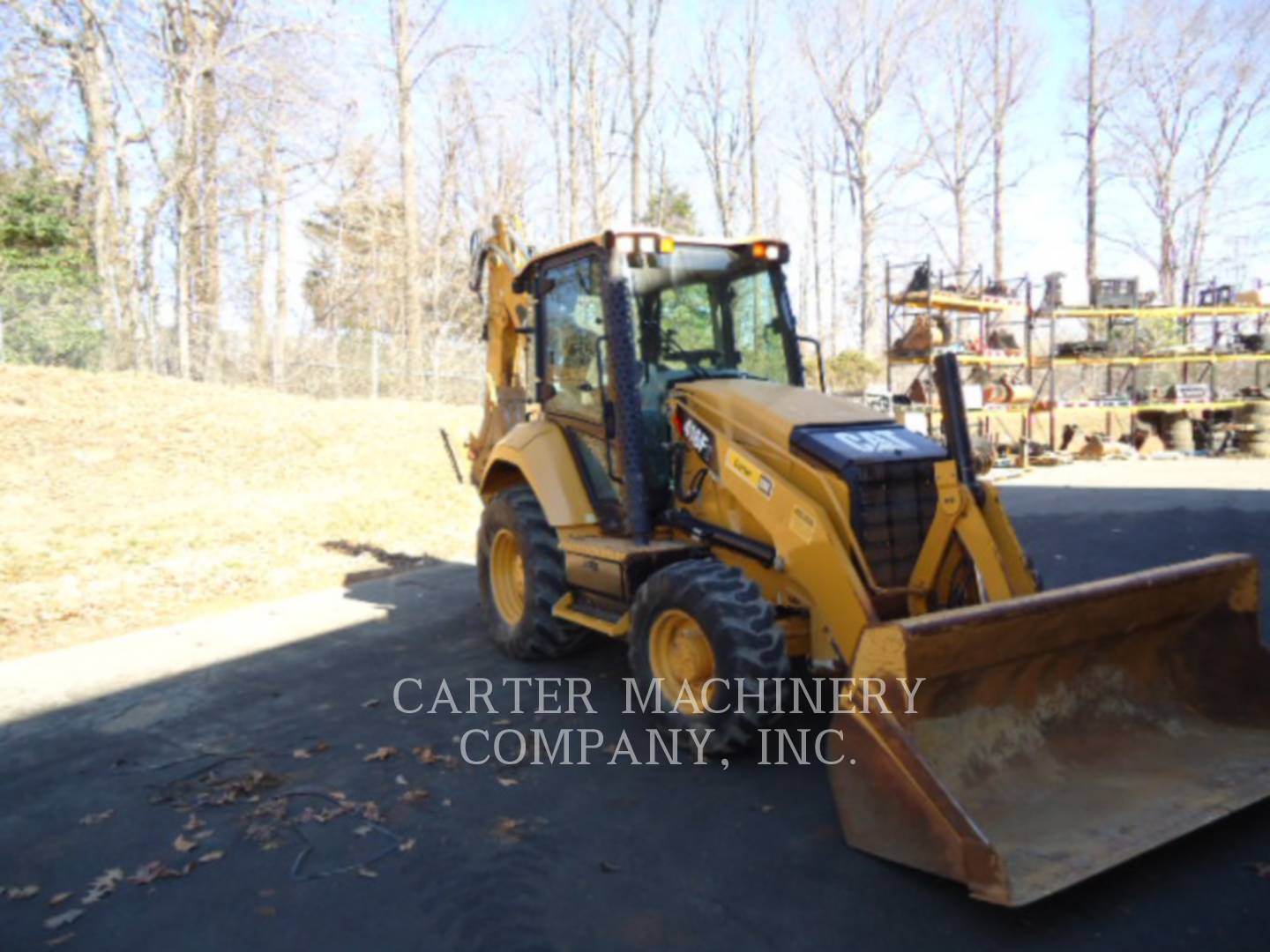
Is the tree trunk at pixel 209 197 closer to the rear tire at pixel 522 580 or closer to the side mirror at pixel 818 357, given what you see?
the rear tire at pixel 522 580

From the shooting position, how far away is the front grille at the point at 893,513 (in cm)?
452

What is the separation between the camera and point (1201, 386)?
24812 millimetres

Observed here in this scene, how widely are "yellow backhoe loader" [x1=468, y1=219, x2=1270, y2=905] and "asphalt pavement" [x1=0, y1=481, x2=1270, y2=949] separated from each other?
213 millimetres

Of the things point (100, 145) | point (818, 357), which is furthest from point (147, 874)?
point (100, 145)

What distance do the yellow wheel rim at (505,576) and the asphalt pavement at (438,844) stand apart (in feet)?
1.48

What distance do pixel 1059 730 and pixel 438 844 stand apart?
2.61 metres

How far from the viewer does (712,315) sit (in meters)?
5.83

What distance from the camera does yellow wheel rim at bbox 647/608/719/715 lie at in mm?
4492

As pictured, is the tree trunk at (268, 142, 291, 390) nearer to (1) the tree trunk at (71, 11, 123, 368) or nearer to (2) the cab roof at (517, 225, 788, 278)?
(1) the tree trunk at (71, 11, 123, 368)

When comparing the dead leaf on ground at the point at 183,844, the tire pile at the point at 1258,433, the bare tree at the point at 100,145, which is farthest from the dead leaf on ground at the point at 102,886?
the tire pile at the point at 1258,433

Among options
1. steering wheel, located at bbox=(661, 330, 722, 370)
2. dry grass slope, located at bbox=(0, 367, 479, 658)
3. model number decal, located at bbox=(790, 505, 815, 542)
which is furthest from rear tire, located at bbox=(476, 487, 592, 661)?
dry grass slope, located at bbox=(0, 367, 479, 658)

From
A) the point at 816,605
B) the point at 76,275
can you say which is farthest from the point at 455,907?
the point at 76,275

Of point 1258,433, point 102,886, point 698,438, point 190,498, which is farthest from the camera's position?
point 1258,433

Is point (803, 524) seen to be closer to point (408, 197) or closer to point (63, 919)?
point (63, 919)
